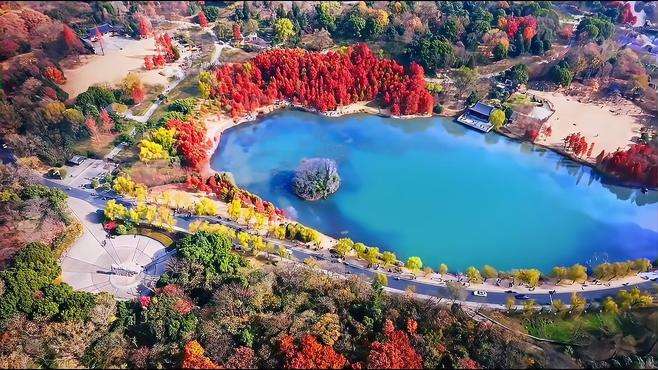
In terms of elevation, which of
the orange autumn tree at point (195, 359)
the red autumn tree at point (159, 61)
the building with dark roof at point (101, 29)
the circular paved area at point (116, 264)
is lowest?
the circular paved area at point (116, 264)

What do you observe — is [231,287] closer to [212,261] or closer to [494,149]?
[212,261]

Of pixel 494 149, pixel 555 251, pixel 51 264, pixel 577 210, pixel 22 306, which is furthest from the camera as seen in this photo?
pixel 494 149

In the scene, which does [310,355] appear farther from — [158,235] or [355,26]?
[355,26]

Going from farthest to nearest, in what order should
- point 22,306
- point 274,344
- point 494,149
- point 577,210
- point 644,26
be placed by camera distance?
point 644,26
point 494,149
point 577,210
point 22,306
point 274,344

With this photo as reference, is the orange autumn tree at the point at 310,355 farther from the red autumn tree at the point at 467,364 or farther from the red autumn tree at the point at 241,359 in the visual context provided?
the red autumn tree at the point at 467,364

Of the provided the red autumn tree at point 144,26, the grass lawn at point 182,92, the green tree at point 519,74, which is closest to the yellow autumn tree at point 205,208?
the grass lawn at point 182,92

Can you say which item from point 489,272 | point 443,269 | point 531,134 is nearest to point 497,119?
point 531,134

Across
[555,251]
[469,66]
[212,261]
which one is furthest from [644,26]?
[212,261]
